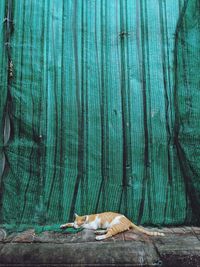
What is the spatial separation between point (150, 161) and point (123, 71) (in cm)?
108

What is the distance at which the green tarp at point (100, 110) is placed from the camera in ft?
12.9

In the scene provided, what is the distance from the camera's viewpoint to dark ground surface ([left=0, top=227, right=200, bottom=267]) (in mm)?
3051

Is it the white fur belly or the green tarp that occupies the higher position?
the green tarp

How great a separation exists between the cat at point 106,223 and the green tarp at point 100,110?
17cm

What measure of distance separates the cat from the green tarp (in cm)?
17

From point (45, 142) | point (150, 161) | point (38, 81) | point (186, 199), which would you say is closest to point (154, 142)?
point (150, 161)

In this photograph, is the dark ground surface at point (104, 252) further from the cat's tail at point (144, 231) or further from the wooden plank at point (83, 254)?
the cat's tail at point (144, 231)

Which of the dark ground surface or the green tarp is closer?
the dark ground surface

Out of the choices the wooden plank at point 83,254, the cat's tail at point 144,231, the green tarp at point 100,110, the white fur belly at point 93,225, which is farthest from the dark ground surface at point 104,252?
the green tarp at point 100,110

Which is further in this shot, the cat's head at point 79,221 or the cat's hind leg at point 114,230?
the cat's head at point 79,221

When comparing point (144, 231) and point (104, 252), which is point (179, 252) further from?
point (104, 252)

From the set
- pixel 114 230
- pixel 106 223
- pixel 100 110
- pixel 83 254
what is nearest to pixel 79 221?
pixel 106 223

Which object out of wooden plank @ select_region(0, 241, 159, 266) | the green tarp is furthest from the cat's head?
wooden plank @ select_region(0, 241, 159, 266)

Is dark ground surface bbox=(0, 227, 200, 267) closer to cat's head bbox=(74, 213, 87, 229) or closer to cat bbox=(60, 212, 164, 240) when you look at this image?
cat bbox=(60, 212, 164, 240)
